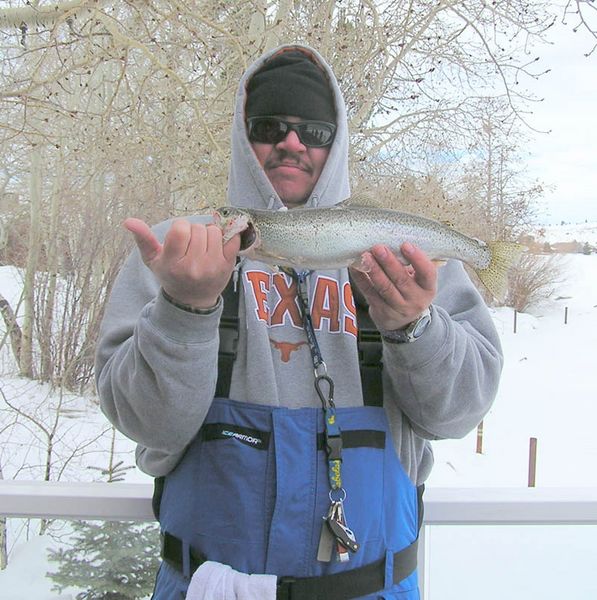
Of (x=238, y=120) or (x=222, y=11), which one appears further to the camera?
(x=222, y=11)

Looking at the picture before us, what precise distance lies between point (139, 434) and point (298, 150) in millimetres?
1042

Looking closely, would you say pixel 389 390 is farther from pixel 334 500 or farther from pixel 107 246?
pixel 107 246

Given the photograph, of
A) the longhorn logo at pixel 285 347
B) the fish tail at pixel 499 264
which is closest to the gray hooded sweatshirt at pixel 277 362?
the longhorn logo at pixel 285 347

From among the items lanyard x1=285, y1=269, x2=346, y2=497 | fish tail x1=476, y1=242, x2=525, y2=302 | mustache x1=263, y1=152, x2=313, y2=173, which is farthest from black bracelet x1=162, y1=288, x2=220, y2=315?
fish tail x1=476, y1=242, x2=525, y2=302

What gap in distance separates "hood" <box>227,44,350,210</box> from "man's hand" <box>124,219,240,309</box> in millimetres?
569

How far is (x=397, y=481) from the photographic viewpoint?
153cm

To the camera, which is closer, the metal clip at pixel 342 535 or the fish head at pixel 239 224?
the metal clip at pixel 342 535

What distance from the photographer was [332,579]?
1.42 meters

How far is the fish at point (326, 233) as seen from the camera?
1610 mm

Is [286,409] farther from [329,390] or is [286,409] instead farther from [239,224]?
[239,224]

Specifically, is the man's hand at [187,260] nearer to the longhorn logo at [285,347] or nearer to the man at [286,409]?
the man at [286,409]

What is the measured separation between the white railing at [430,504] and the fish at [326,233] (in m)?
0.88

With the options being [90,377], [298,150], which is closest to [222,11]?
[90,377]

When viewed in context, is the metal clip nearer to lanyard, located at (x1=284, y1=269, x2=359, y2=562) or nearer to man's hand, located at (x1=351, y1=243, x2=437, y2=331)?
lanyard, located at (x1=284, y1=269, x2=359, y2=562)
